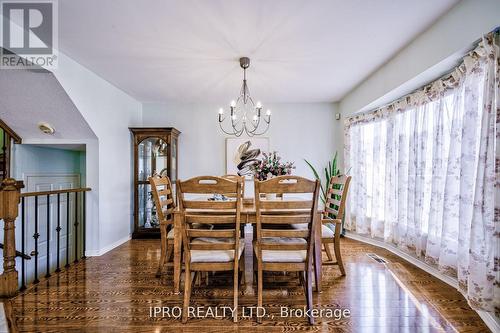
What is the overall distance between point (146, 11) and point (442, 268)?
3453mm

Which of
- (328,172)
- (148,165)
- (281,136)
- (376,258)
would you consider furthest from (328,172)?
(148,165)

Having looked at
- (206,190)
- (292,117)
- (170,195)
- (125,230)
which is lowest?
(125,230)

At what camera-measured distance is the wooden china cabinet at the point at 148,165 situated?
3943 mm

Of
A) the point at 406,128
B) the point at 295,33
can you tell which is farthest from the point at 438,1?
the point at 406,128

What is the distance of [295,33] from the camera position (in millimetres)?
2191

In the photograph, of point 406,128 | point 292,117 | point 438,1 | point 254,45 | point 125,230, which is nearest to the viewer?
point 438,1

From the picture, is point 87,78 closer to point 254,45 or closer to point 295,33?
point 254,45

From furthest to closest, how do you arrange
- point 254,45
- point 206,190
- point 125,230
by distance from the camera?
point 125,230, point 254,45, point 206,190

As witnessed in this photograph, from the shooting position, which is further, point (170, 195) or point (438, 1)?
point (170, 195)

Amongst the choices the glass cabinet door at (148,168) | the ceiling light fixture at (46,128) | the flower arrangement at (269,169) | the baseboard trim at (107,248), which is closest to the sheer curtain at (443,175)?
the flower arrangement at (269,169)

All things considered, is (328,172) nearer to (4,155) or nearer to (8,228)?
(8,228)

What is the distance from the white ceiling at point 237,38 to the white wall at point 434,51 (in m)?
0.09

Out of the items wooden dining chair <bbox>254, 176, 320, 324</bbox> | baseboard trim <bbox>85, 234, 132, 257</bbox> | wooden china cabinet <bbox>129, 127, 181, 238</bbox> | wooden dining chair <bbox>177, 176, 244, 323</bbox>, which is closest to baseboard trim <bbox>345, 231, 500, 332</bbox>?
wooden dining chair <bbox>254, 176, 320, 324</bbox>

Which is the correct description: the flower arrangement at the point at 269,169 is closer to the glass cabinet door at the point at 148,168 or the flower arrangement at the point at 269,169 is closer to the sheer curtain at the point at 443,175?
the sheer curtain at the point at 443,175
